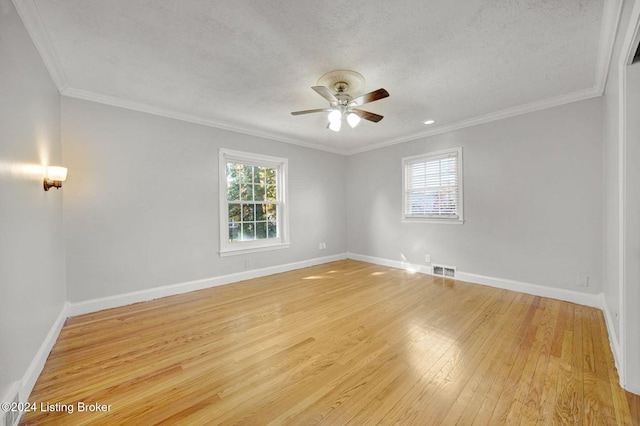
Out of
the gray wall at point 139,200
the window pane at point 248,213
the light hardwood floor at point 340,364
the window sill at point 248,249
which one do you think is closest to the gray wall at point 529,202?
the light hardwood floor at point 340,364

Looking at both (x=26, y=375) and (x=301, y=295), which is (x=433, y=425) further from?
(x=26, y=375)

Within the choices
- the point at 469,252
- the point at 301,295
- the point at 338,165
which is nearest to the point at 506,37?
the point at 469,252

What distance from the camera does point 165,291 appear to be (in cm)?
354

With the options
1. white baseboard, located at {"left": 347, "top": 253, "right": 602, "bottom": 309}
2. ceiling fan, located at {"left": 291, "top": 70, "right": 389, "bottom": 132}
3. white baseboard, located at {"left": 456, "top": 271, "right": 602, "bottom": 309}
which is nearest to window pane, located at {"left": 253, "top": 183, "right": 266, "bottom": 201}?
ceiling fan, located at {"left": 291, "top": 70, "right": 389, "bottom": 132}

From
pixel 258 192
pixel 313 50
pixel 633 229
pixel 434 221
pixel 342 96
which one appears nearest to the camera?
pixel 633 229

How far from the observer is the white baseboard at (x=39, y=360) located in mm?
1620

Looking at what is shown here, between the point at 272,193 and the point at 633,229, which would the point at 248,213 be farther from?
the point at 633,229

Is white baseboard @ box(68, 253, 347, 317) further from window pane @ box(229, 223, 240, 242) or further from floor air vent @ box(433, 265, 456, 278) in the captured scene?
floor air vent @ box(433, 265, 456, 278)

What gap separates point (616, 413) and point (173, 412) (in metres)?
2.61

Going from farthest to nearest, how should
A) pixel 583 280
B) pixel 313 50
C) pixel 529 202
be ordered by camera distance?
pixel 529 202, pixel 583 280, pixel 313 50

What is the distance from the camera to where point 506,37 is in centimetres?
210

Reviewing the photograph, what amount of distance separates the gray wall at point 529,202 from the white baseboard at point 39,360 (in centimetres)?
485

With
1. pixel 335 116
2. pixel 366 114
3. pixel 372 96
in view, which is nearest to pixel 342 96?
pixel 335 116

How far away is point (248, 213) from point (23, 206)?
2892 millimetres
